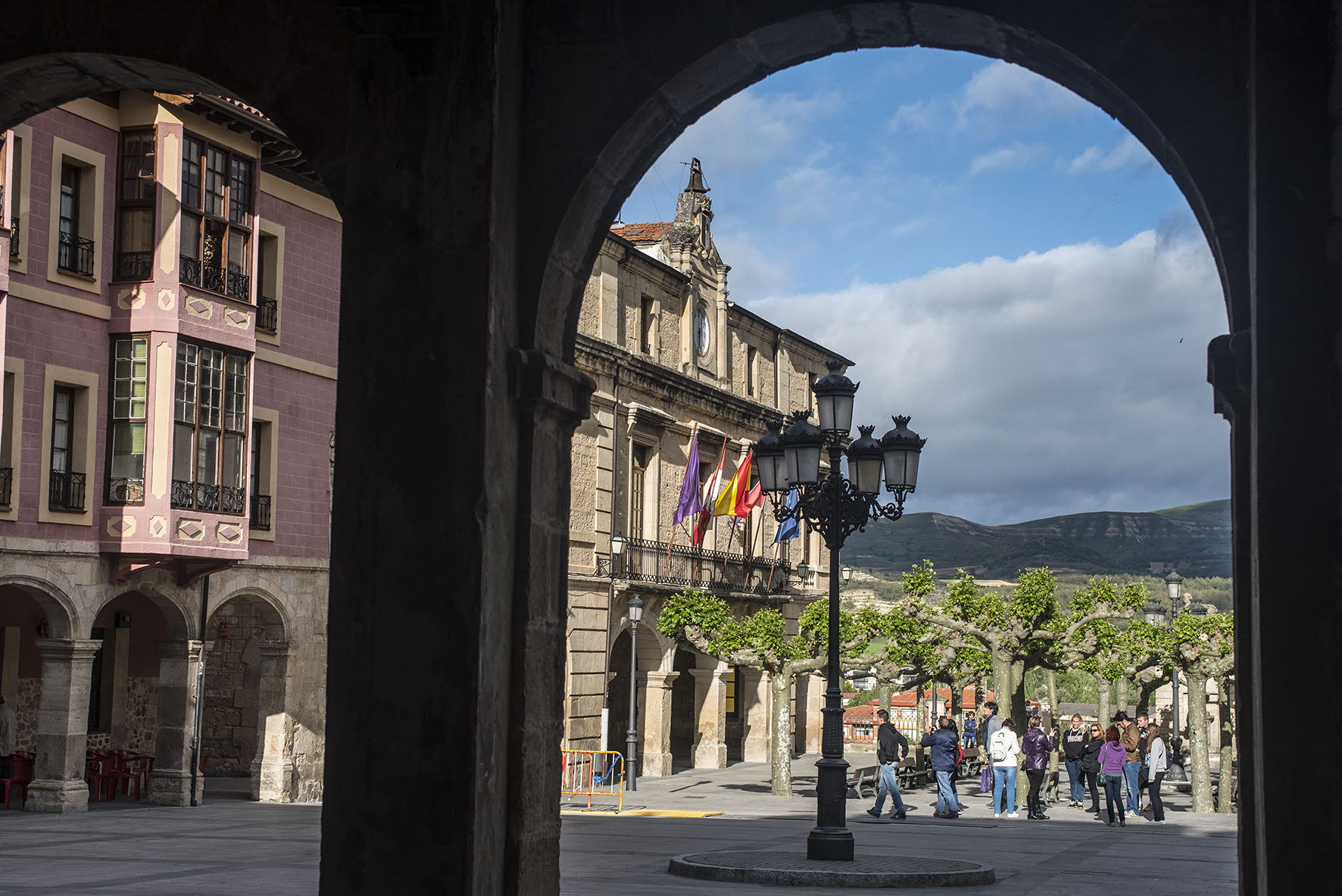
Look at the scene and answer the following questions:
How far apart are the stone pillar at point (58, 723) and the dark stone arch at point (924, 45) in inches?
629

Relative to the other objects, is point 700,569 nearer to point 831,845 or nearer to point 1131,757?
point 1131,757

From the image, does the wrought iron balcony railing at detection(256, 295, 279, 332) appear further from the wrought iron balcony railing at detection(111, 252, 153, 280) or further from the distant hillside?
the distant hillside

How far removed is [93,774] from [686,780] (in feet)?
44.1

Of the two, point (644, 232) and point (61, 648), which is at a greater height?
point (644, 232)

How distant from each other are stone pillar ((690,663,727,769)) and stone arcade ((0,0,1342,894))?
99.4ft

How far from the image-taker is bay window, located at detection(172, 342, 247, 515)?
2203cm

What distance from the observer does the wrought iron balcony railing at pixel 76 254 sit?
69.4 feet

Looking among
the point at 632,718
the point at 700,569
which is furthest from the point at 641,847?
the point at 700,569

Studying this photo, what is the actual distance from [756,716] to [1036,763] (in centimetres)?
1717

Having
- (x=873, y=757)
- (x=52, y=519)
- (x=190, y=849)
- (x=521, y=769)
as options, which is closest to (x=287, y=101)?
(x=521, y=769)

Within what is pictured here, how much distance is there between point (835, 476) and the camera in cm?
1606

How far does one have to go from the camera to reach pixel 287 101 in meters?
6.51

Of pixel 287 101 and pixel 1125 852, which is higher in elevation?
pixel 287 101

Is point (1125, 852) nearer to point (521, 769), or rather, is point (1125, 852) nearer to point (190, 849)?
point (190, 849)
